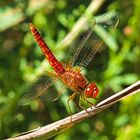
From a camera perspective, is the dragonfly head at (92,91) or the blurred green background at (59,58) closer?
the dragonfly head at (92,91)

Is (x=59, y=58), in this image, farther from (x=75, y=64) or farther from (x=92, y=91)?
(x=92, y=91)

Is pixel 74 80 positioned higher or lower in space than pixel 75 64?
lower

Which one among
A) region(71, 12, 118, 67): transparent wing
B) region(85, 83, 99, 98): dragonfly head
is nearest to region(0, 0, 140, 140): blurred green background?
region(71, 12, 118, 67): transparent wing

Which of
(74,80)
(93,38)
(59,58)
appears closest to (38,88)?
(74,80)

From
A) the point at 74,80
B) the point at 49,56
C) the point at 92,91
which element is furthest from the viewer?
the point at 49,56

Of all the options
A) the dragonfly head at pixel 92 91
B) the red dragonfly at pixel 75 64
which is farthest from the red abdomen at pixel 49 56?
the dragonfly head at pixel 92 91

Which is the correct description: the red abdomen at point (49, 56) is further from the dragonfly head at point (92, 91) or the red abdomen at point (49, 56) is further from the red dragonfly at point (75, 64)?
the dragonfly head at point (92, 91)

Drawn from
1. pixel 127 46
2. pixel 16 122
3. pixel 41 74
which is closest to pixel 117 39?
pixel 127 46
